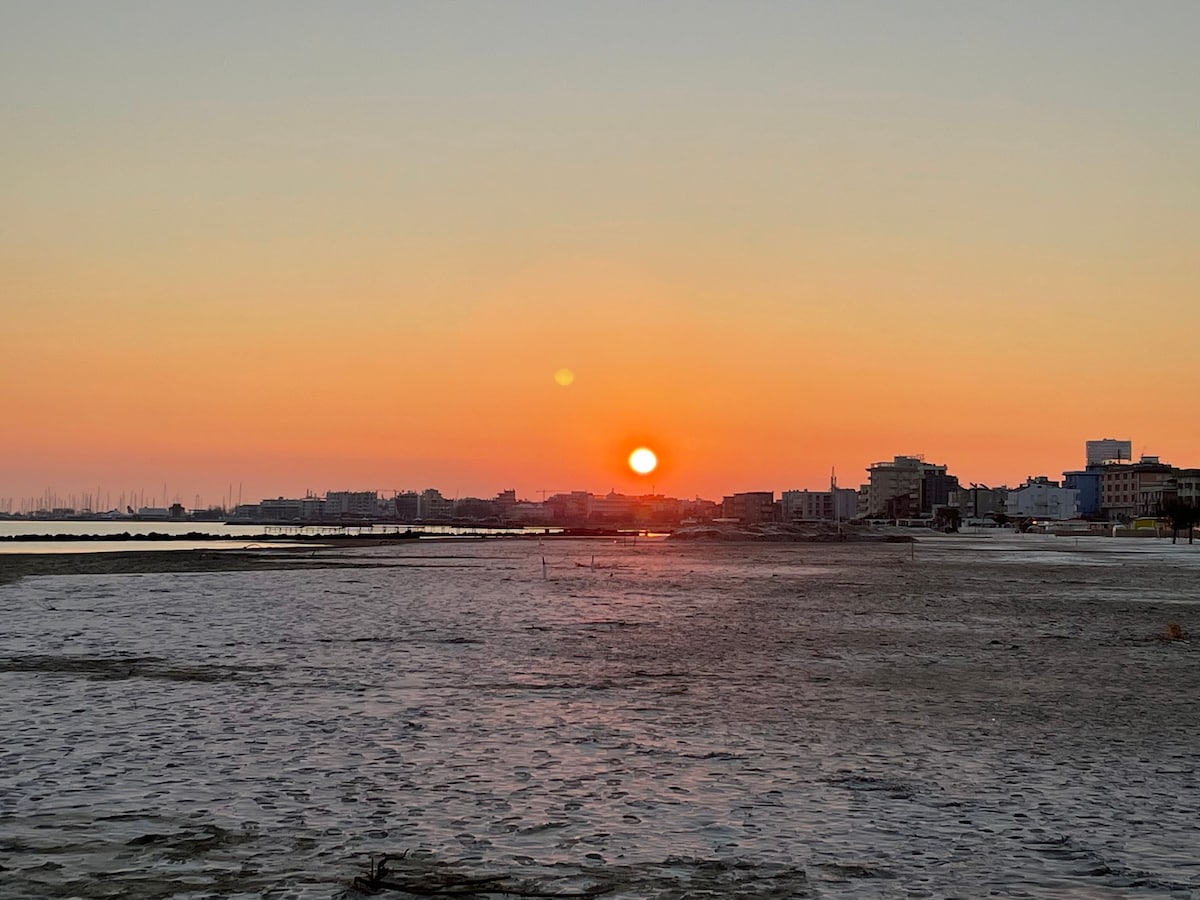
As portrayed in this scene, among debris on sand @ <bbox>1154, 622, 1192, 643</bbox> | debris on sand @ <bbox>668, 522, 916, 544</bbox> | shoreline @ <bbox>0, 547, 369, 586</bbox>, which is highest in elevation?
debris on sand @ <bbox>668, 522, 916, 544</bbox>

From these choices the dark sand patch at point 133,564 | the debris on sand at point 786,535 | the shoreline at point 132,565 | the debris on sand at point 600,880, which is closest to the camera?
the debris on sand at point 600,880

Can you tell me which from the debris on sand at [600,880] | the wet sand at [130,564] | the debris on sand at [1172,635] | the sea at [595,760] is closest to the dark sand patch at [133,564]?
the wet sand at [130,564]

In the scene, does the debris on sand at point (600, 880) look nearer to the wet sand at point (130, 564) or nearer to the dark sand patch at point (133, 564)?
the dark sand patch at point (133, 564)

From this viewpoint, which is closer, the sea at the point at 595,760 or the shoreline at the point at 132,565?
the sea at the point at 595,760

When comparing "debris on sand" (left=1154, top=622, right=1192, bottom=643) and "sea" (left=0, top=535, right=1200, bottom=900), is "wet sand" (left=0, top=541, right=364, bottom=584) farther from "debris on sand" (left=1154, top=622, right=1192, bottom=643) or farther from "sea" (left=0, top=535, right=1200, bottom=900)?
"debris on sand" (left=1154, top=622, right=1192, bottom=643)

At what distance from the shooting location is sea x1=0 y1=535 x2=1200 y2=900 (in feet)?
31.1

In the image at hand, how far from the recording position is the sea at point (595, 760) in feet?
31.1

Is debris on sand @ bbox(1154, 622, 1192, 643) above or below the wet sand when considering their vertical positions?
below

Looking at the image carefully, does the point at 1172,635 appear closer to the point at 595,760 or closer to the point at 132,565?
the point at 595,760

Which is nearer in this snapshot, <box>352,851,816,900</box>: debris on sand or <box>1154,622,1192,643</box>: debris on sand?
<box>352,851,816,900</box>: debris on sand

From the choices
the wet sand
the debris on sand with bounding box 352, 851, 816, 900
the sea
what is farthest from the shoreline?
the debris on sand with bounding box 352, 851, 816, 900

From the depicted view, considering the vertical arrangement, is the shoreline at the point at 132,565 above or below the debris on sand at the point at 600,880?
A: above

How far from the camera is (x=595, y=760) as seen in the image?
45.3ft

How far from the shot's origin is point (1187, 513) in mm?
130750
